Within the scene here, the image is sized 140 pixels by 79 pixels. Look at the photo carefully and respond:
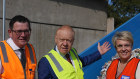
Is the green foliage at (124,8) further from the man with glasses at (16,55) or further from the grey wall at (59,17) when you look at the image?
the man with glasses at (16,55)

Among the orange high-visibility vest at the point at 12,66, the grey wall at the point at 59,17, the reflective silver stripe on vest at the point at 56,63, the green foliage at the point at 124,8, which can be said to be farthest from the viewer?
the green foliage at the point at 124,8

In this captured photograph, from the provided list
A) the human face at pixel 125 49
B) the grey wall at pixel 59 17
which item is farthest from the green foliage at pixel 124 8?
the human face at pixel 125 49

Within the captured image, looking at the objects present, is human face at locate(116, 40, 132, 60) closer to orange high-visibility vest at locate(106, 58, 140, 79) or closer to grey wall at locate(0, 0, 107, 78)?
orange high-visibility vest at locate(106, 58, 140, 79)

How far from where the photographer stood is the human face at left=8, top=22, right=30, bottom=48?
1.45m

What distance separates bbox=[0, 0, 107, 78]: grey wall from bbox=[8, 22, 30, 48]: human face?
10.6 feet

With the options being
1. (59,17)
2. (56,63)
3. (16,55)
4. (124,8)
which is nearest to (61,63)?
(56,63)

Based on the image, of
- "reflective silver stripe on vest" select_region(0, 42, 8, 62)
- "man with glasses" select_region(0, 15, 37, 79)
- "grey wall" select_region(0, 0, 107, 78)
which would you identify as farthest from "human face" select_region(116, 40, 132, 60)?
"grey wall" select_region(0, 0, 107, 78)

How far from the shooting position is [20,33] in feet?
4.82

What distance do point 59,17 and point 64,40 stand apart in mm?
4216

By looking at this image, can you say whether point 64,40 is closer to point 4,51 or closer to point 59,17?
point 4,51

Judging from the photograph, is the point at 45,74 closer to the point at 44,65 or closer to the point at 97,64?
the point at 44,65

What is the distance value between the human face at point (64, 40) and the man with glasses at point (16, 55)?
0.29m

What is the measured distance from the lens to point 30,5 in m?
4.95

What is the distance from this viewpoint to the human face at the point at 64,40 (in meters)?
1.52
